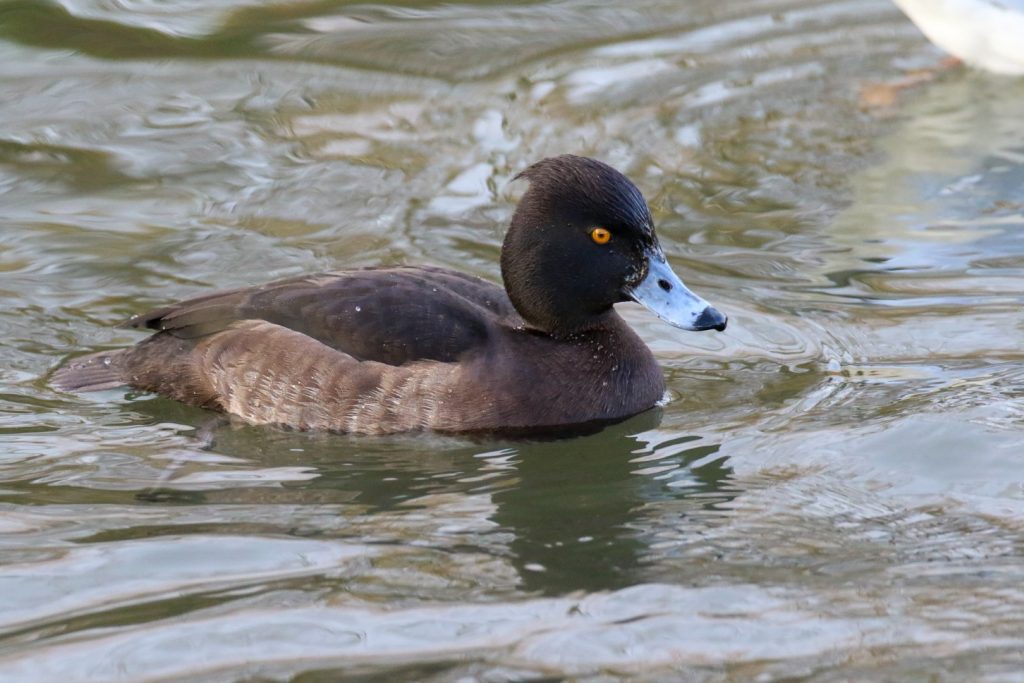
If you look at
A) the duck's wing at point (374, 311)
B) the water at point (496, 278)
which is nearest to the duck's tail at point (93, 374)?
the water at point (496, 278)

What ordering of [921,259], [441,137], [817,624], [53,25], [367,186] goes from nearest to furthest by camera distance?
[817,624] → [921,259] → [367,186] → [441,137] → [53,25]

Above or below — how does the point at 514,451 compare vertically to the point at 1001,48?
below

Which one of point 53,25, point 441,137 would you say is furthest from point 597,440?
point 53,25

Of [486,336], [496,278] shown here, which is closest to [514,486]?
[486,336]

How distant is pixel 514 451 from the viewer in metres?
6.15

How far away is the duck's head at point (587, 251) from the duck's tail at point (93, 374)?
5.80 ft

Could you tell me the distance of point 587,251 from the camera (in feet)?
20.8

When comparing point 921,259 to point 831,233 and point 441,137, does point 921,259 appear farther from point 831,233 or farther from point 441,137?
point 441,137

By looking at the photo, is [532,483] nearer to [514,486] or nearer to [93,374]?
[514,486]

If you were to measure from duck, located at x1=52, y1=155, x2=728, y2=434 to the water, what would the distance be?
0.51 feet

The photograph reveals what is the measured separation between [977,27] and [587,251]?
16.5 feet

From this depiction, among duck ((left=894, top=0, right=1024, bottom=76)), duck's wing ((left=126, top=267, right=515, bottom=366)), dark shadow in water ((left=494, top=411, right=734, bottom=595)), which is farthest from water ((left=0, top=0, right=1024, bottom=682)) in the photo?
duck's wing ((left=126, top=267, right=515, bottom=366))

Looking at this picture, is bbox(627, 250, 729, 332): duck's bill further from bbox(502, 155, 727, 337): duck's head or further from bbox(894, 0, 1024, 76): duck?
bbox(894, 0, 1024, 76): duck

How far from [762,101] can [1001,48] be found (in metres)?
1.63
